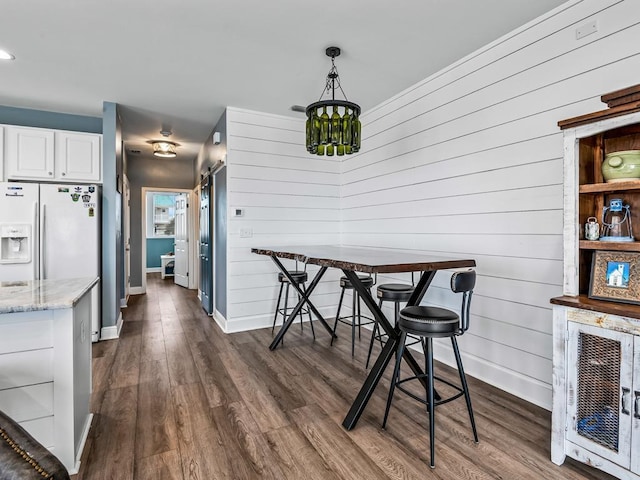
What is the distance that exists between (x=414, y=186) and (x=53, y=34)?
125 inches

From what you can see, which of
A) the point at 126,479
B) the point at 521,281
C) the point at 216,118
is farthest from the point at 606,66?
the point at 216,118

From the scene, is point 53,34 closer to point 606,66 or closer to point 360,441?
point 360,441

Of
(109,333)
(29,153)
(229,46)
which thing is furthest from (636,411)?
(29,153)

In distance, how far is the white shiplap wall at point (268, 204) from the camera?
4043 millimetres

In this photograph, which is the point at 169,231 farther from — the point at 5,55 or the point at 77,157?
the point at 5,55

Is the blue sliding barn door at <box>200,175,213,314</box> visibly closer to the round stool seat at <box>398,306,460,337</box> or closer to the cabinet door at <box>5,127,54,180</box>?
the cabinet door at <box>5,127,54,180</box>

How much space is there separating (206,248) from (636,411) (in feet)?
15.6

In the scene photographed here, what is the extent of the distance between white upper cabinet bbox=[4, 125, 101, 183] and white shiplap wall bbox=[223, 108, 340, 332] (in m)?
1.58

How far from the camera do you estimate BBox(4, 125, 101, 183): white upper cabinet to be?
12.1 ft

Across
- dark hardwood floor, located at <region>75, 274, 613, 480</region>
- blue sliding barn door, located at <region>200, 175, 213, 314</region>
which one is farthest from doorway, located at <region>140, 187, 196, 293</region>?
dark hardwood floor, located at <region>75, 274, 613, 480</region>

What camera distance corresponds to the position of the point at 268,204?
4.23 meters

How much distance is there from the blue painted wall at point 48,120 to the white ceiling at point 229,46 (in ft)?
0.41

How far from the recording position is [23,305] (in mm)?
1479

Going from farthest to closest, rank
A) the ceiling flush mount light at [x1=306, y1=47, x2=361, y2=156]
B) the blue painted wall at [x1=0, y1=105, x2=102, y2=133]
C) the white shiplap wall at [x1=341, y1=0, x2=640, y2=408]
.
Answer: the blue painted wall at [x1=0, y1=105, x2=102, y2=133], the ceiling flush mount light at [x1=306, y1=47, x2=361, y2=156], the white shiplap wall at [x1=341, y1=0, x2=640, y2=408]
